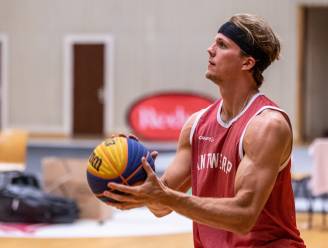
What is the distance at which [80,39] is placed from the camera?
18266mm

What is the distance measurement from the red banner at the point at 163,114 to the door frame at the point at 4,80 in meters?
5.70

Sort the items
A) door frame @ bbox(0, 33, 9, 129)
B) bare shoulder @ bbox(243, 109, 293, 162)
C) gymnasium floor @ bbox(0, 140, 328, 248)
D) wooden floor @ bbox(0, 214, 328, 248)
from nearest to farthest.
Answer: bare shoulder @ bbox(243, 109, 293, 162) < wooden floor @ bbox(0, 214, 328, 248) < gymnasium floor @ bbox(0, 140, 328, 248) < door frame @ bbox(0, 33, 9, 129)

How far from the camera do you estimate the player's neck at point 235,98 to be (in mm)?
2586

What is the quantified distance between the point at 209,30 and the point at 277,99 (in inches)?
82.7

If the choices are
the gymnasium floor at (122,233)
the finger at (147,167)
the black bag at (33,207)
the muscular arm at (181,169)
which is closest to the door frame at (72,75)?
the gymnasium floor at (122,233)

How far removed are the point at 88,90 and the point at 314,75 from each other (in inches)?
215

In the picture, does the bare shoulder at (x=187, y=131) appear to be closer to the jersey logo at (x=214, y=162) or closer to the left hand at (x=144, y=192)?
the jersey logo at (x=214, y=162)

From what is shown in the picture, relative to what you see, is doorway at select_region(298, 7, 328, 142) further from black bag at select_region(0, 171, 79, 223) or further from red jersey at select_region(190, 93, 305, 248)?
red jersey at select_region(190, 93, 305, 248)

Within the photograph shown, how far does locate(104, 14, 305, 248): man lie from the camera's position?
2.33m

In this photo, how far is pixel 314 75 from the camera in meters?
19.6

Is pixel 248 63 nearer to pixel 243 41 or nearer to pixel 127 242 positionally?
pixel 243 41

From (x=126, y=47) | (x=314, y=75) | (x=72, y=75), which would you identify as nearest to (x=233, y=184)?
(x=126, y=47)

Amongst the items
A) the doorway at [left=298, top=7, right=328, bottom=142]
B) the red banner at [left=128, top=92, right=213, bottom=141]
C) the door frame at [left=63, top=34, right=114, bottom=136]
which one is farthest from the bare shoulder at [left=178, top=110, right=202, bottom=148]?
the doorway at [left=298, top=7, right=328, bottom=142]

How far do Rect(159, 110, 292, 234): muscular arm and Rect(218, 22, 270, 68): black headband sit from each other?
193 mm
